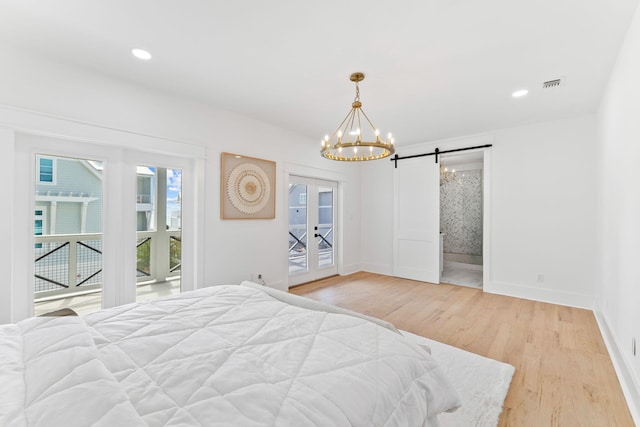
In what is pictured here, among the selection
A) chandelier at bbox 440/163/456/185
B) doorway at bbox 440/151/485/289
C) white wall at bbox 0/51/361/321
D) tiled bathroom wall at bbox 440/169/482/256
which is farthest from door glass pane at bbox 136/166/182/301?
tiled bathroom wall at bbox 440/169/482/256

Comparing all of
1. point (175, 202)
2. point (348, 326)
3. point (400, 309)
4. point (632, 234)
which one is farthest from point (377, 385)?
point (175, 202)

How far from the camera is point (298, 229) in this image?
4.82m

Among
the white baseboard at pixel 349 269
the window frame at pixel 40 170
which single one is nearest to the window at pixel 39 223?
the window frame at pixel 40 170

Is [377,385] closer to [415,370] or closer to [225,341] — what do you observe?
[415,370]

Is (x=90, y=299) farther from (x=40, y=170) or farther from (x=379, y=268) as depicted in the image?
(x=379, y=268)

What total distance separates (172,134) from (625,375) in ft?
14.6

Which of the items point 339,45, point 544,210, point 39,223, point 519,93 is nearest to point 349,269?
point 544,210

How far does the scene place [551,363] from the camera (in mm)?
2326

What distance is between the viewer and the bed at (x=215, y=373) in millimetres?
779

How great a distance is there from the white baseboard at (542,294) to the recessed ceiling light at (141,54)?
5.10 meters

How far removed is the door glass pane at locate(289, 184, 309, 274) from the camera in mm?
4691

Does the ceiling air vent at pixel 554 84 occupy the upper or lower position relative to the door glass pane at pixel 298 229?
upper

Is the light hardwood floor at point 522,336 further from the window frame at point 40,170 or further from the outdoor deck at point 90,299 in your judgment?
the window frame at point 40,170

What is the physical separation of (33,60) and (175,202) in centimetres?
164
